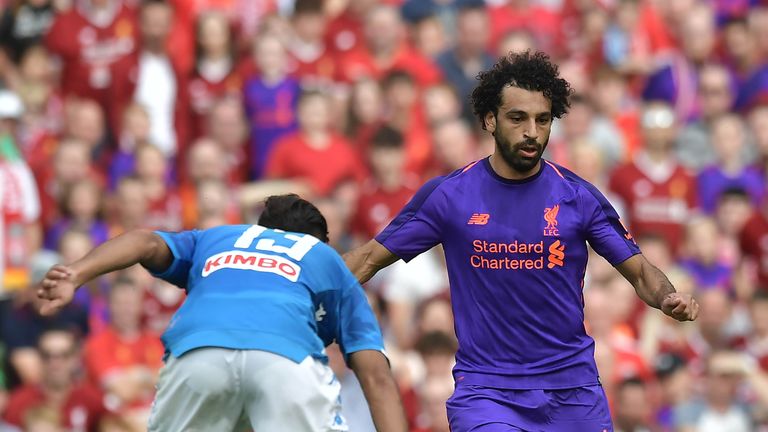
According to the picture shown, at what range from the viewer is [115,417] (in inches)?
489

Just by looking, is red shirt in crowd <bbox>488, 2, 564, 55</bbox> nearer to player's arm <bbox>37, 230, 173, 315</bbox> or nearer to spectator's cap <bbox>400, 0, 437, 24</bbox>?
spectator's cap <bbox>400, 0, 437, 24</bbox>

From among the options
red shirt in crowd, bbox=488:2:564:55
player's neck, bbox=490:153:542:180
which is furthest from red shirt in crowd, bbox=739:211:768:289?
player's neck, bbox=490:153:542:180

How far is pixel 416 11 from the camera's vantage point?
16.8 metres

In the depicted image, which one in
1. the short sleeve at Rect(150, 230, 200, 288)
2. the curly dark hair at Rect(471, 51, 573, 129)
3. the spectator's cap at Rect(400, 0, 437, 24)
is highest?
the spectator's cap at Rect(400, 0, 437, 24)

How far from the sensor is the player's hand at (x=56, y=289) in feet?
23.2

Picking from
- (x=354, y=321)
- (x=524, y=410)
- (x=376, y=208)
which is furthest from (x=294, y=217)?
(x=376, y=208)

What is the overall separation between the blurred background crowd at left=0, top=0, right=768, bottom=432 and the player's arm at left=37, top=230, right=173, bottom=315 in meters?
4.49

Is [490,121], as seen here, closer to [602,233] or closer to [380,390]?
[602,233]

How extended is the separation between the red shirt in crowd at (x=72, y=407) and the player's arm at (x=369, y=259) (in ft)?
15.1

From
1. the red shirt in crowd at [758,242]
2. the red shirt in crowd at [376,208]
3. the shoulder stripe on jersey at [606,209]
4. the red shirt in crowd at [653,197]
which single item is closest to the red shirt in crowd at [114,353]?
the red shirt in crowd at [376,208]

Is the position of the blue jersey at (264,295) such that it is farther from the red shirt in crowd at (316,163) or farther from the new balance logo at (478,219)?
the red shirt in crowd at (316,163)

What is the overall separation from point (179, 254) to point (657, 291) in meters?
2.18

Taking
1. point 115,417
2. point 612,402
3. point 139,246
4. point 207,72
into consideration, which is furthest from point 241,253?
point 207,72

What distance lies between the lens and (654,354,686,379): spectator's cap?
13891mm
